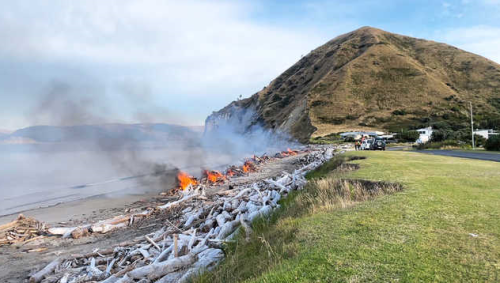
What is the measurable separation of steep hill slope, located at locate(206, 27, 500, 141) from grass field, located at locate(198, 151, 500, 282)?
74459 millimetres

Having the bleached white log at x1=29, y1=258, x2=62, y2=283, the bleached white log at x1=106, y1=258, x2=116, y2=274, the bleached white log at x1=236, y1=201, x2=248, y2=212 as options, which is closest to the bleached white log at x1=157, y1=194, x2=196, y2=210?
the bleached white log at x1=236, y1=201, x2=248, y2=212

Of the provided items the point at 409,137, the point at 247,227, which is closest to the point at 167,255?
the point at 247,227

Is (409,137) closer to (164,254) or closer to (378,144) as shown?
(378,144)

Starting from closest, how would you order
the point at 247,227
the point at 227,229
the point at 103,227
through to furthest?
the point at 247,227, the point at 227,229, the point at 103,227

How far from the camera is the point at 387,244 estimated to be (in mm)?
4258

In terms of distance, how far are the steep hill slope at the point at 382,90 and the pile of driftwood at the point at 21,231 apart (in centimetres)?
7309

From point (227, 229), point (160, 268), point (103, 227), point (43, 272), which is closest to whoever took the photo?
point (160, 268)

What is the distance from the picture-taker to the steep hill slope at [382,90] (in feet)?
282

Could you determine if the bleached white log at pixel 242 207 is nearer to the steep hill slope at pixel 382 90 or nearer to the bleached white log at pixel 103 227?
the bleached white log at pixel 103 227

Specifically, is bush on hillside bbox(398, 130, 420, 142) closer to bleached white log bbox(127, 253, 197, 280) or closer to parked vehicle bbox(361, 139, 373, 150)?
parked vehicle bbox(361, 139, 373, 150)

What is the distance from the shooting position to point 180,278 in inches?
216

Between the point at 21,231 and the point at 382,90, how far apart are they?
105 meters

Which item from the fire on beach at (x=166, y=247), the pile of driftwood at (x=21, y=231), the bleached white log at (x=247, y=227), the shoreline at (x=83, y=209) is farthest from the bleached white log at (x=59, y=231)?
the bleached white log at (x=247, y=227)

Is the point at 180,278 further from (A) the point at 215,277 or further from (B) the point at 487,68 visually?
(B) the point at 487,68
